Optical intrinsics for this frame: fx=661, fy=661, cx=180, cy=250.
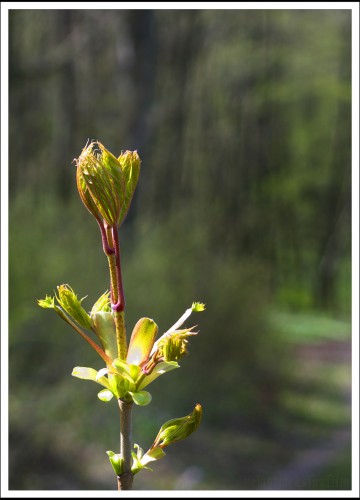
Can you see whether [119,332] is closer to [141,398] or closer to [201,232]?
[141,398]

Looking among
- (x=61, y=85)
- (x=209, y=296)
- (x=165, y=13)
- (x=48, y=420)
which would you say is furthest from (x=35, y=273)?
(x=165, y=13)

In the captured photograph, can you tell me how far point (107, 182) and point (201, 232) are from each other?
15.6 feet

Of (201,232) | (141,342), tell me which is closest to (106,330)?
(141,342)

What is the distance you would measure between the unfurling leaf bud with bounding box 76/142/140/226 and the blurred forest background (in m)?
2.51

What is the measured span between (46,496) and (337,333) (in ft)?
24.7

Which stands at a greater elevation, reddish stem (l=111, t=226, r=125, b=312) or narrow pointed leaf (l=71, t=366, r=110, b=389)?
reddish stem (l=111, t=226, r=125, b=312)

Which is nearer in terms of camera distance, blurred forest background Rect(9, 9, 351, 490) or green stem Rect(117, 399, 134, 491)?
green stem Rect(117, 399, 134, 491)

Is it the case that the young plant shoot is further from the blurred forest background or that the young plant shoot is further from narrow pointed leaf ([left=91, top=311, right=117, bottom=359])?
the blurred forest background

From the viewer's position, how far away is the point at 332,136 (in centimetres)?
869

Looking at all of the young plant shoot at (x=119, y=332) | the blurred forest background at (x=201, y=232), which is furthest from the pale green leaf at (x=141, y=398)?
the blurred forest background at (x=201, y=232)

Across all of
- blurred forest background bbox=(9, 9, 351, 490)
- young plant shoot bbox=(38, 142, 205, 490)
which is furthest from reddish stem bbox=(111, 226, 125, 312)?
blurred forest background bbox=(9, 9, 351, 490)

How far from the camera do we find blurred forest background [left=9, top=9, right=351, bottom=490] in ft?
11.0

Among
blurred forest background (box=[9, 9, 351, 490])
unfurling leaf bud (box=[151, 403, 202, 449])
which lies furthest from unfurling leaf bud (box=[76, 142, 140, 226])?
blurred forest background (box=[9, 9, 351, 490])

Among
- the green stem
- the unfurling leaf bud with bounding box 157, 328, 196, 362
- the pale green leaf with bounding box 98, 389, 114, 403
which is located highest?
the unfurling leaf bud with bounding box 157, 328, 196, 362
